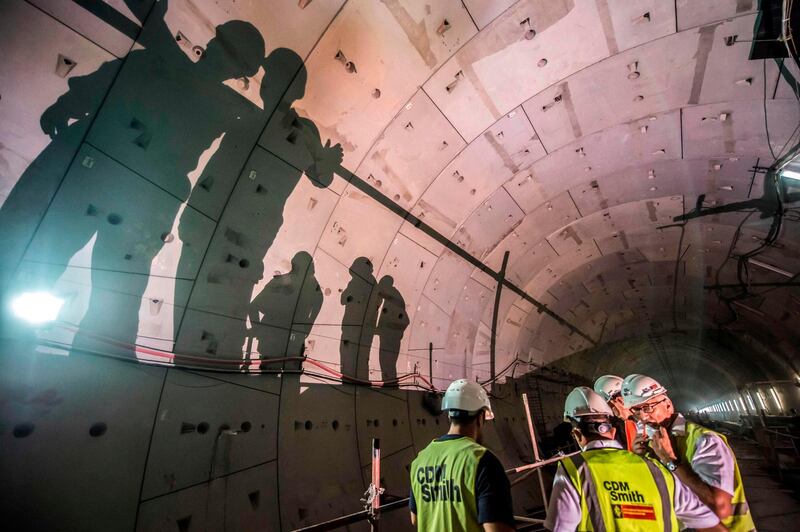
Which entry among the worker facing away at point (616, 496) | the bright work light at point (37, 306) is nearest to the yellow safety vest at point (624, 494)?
the worker facing away at point (616, 496)

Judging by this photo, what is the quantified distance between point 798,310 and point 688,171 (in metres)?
7.23

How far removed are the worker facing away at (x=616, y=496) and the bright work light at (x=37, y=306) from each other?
Answer: 3.82 meters

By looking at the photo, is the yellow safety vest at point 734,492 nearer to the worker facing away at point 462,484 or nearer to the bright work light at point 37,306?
the worker facing away at point 462,484

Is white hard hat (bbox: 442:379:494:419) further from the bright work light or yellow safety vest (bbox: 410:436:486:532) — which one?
the bright work light

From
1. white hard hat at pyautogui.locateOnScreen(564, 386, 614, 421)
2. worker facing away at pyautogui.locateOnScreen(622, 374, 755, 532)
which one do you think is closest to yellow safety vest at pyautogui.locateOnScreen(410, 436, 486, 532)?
white hard hat at pyautogui.locateOnScreen(564, 386, 614, 421)

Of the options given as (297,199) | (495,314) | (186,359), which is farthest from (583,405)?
(495,314)

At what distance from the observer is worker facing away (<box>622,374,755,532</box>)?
90.3 inches

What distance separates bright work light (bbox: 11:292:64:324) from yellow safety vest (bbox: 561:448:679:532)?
393cm

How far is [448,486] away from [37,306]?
3.26 metres

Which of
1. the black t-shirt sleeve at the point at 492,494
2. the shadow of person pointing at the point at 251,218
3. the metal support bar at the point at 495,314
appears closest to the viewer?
the black t-shirt sleeve at the point at 492,494

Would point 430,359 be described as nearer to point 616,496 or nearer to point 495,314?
point 495,314

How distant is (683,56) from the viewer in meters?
4.96

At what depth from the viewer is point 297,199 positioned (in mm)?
4418

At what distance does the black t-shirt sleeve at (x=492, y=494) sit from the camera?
179cm
